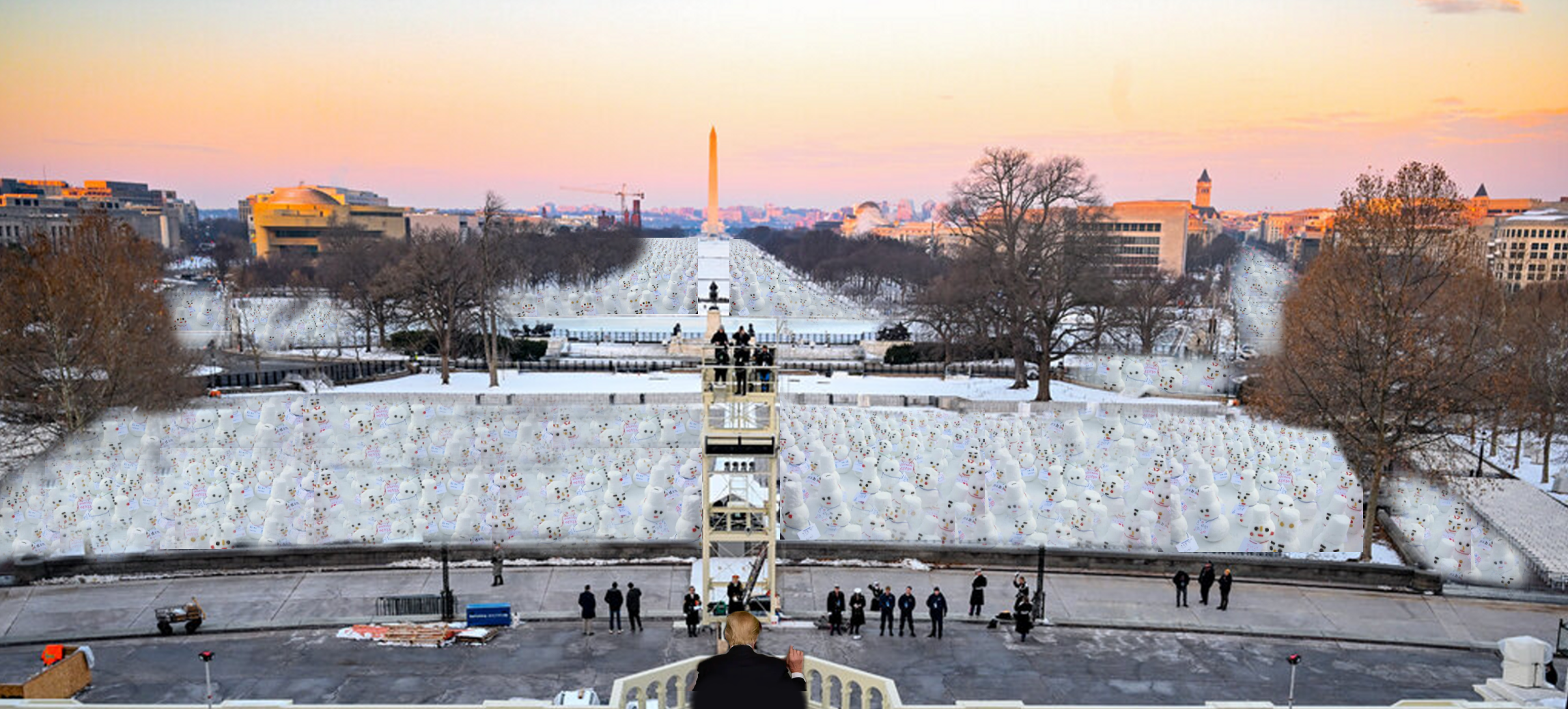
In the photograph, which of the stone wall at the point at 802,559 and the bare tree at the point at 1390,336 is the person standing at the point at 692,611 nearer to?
the stone wall at the point at 802,559

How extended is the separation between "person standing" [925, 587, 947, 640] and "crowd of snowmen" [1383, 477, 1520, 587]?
396 inches

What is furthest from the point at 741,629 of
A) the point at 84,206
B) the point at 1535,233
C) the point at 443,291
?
the point at 84,206

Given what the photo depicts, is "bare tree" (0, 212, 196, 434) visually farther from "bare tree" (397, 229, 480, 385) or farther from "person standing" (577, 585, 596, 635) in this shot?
"person standing" (577, 585, 596, 635)

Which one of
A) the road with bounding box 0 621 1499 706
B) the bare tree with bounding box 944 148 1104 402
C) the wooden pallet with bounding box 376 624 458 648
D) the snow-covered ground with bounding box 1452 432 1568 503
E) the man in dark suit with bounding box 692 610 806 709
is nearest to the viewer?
the man in dark suit with bounding box 692 610 806 709

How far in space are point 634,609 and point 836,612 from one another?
10.9ft

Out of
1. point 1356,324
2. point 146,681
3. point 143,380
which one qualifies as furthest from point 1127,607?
point 143,380

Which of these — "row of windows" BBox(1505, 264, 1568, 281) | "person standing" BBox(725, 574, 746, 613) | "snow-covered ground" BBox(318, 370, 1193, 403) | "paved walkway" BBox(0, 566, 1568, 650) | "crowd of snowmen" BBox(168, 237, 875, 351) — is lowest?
"paved walkway" BBox(0, 566, 1568, 650)

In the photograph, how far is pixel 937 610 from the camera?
15.6 meters

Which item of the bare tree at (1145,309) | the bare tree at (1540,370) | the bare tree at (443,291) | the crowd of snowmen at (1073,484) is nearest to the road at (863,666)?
the crowd of snowmen at (1073,484)

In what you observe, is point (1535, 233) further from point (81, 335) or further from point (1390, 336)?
point (81, 335)

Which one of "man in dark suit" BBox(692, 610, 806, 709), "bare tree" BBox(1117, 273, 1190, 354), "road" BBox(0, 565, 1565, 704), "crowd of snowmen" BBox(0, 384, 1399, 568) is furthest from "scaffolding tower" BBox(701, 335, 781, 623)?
"bare tree" BBox(1117, 273, 1190, 354)

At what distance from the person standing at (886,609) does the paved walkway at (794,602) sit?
115 cm

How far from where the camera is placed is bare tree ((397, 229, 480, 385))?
37.1m

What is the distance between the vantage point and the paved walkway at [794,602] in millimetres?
15961
